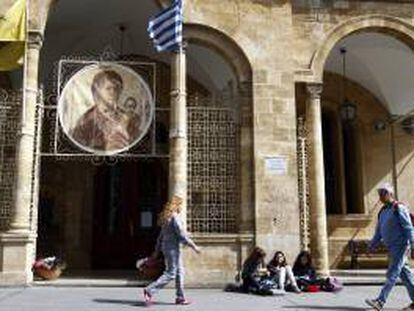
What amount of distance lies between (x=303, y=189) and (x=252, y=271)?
3030mm

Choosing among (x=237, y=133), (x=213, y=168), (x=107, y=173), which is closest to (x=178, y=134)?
(x=213, y=168)

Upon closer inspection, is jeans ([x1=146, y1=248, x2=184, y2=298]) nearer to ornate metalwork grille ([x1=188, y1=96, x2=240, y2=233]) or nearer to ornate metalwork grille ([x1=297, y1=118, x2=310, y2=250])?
ornate metalwork grille ([x1=188, y1=96, x2=240, y2=233])

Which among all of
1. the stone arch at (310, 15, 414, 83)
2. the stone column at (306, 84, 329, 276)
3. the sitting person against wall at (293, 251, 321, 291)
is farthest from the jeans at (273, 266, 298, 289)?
the stone arch at (310, 15, 414, 83)

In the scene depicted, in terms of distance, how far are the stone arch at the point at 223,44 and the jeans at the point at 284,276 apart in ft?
14.1

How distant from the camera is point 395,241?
8750mm

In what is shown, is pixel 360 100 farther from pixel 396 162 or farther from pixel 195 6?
pixel 195 6

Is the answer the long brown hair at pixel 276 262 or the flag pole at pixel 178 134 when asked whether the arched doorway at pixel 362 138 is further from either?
the flag pole at pixel 178 134

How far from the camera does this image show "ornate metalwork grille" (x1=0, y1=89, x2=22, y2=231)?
40.9 feet

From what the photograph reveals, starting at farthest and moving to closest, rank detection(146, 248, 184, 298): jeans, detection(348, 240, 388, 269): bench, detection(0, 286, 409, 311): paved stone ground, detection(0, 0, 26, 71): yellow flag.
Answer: detection(348, 240, 388, 269): bench < detection(0, 0, 26, 71): yellow flag < detection(146, 248, 184, 298): jeans < detection(0, 286, 409, 311): paved stone ground

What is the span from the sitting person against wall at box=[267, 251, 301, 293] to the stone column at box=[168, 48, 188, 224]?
6.89ft

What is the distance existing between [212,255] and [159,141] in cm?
537

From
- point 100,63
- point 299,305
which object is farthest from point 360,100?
point 299,305

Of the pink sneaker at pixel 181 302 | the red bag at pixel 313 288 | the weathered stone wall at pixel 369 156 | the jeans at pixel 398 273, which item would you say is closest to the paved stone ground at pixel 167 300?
the pink sneaker at pixel 181 302

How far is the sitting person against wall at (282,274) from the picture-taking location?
443 inches
